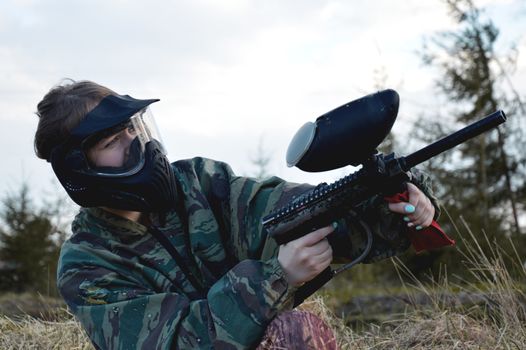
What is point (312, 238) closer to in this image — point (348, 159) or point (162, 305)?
point (348, 159)

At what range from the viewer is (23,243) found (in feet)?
51.3

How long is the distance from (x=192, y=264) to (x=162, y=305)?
0.44m

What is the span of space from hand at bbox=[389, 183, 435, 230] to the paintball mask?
1027 millimetres

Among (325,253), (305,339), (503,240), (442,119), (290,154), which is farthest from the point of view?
(442,119)

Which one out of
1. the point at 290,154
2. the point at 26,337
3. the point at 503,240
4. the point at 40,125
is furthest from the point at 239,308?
the point at 503,240

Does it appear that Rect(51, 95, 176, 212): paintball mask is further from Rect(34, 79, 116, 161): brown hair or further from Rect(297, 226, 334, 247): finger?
Rect(297, 226, 334, 247): finger

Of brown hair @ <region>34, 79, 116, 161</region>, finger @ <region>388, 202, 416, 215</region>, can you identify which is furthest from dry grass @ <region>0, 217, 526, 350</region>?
brown hair @ <region>34, 79, 116, 161</region>

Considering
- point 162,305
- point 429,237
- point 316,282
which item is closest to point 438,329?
point 429,237

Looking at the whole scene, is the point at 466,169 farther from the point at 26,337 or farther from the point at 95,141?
the point at 95,141

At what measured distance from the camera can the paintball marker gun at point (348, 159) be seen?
92.0 inches

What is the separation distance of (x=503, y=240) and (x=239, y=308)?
1144 centimetres

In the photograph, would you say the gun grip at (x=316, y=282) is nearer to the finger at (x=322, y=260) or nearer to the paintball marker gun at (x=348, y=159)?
the paintball marker gun at (x=348, y=159)

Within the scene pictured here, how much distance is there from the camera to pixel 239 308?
2.72m

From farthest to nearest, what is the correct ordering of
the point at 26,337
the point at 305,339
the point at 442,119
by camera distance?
the point at 442,119, the point at 26,337, the point at 305,339
